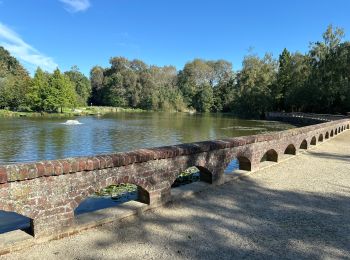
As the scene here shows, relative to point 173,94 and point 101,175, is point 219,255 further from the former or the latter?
point 173,94

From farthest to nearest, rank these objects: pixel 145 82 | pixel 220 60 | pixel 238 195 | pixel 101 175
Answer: pixel 220 60, pixel 145 82, pixel 238 195, pixel 101 175

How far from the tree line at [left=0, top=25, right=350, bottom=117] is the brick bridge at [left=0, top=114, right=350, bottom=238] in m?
50.4

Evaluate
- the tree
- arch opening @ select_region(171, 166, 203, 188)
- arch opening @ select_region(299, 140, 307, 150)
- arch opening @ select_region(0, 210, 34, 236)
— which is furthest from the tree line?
arch opening @ select_region(0, 210, 34, 236)

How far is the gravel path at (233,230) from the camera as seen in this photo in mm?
5078

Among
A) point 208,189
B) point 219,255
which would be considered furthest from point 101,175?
point 208,189

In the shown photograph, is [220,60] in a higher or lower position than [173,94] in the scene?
higher

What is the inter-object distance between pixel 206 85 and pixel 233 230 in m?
102

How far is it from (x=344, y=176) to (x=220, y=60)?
106 m

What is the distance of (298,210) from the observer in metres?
7.27

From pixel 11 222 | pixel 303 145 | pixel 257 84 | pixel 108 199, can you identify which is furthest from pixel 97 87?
pixel 11 222

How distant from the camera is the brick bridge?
4.97m

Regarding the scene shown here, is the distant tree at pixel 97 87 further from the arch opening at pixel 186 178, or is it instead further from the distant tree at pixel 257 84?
the arch opening at pixel 186 178

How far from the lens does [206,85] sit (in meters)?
106

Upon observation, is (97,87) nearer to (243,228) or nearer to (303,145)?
(303,145)
